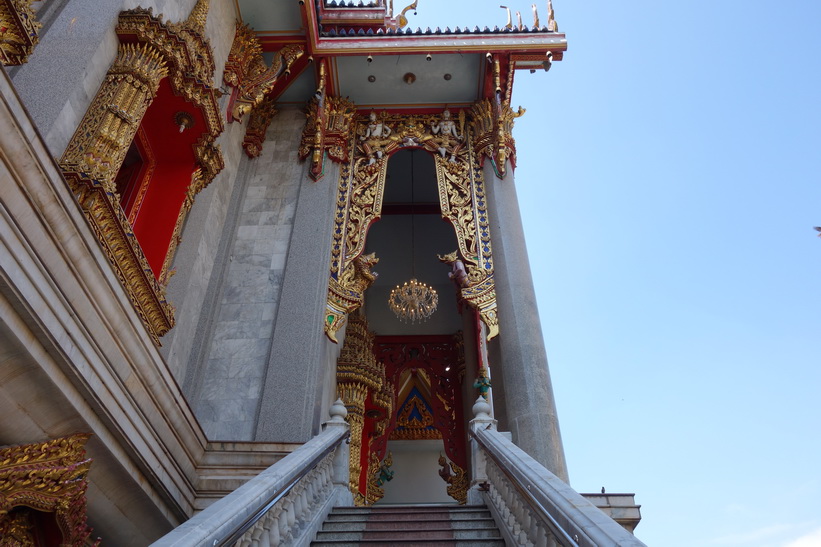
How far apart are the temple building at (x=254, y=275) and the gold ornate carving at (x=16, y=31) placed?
0.02m

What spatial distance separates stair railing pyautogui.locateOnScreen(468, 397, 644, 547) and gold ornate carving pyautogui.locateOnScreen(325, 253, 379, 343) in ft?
10.1

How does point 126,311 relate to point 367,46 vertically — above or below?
below

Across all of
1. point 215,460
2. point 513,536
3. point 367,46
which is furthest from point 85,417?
point 367,46

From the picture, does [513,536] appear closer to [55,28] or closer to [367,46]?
[55,28]

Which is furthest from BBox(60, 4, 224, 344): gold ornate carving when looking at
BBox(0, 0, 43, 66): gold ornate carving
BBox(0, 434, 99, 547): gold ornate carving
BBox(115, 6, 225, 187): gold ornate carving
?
BBox(0, 434, 99, 547): gold ornate carving

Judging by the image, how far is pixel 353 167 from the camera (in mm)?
10523

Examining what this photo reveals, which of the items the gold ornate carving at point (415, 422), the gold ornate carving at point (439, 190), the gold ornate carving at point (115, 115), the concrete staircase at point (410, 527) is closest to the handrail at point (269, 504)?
the concrete staircase at point (410, 527)

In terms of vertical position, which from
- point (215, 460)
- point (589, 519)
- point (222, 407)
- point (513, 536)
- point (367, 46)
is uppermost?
point (367, 46)

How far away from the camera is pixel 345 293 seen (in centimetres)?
873

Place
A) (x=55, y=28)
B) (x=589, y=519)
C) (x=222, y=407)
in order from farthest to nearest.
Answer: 1. (x=222, y=407)
2. (x=55, y=28)
3. (x=589, y=519)

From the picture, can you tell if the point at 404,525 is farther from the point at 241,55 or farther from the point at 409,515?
the point at 241,55

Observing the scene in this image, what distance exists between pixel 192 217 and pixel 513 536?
19.6ft

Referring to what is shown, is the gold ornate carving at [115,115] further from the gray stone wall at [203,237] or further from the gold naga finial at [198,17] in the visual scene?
the gray stone wall at [203,237]

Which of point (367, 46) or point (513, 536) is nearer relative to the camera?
point (513, 536)
